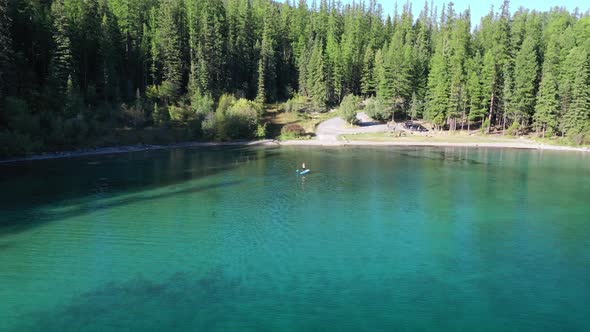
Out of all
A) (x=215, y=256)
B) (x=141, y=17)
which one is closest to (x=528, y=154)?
(x=215, y=256)

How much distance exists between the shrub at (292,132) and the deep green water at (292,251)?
→ 30323 millimetres

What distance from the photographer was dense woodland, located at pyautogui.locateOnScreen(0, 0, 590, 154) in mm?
63938


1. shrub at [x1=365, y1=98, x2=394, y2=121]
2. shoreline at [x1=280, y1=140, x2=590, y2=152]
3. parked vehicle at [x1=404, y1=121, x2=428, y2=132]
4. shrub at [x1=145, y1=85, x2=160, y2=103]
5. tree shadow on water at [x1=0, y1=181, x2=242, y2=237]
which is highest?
shrub at [x1=145, y1=85, x2=160, y2=103]

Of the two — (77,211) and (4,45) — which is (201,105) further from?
(77,211)

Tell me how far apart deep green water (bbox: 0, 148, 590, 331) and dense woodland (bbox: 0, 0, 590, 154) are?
17.7 meters

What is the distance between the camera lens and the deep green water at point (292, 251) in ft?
61.4

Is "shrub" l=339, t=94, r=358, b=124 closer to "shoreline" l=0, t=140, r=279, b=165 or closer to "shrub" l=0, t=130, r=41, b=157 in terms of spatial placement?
"shoreline" l=0, t=140, r=279, b=165

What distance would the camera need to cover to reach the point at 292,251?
26172 millimetres

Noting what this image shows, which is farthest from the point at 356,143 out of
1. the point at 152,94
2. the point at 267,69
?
the point at 152,94

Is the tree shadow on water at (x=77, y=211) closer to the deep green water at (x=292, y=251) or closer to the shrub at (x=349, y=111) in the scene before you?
the deep green water at (x=292, y=251)

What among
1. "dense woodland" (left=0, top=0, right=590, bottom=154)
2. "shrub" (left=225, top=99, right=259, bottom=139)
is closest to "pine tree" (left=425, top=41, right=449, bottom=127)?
"dense woodland" (left=0, top=0, right=590, bottom=154)

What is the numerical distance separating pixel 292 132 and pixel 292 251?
180 ft

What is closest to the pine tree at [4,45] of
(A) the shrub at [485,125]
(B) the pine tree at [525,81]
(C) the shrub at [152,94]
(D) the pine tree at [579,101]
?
(C) the shrub at [152,94]

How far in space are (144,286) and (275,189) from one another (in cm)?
2227
